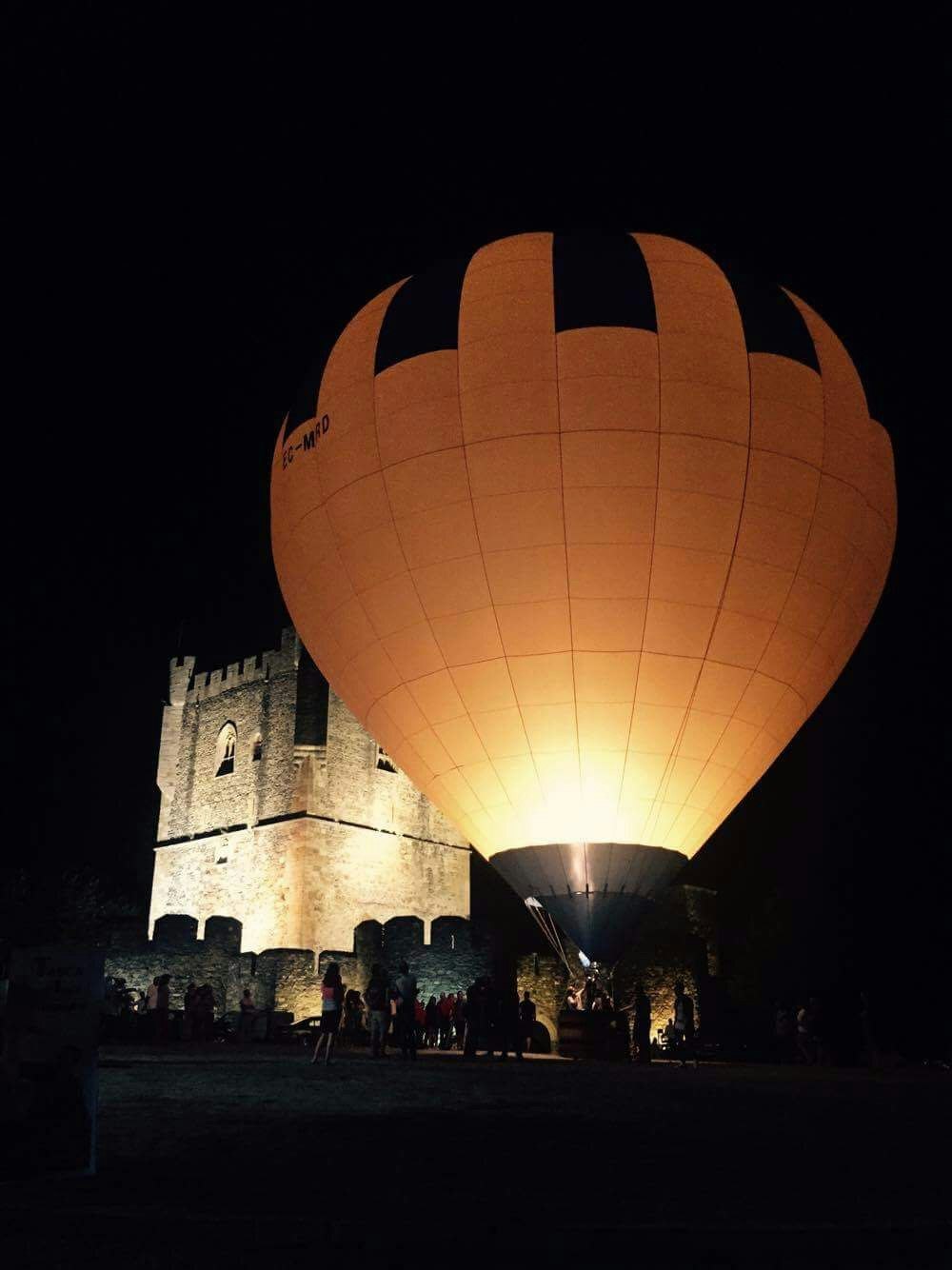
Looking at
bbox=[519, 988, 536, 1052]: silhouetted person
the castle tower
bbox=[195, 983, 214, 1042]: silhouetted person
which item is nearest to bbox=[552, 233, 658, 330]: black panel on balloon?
bbox=[519, 988, 536, 1052]: silhouetted person

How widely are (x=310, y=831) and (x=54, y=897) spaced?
12076 millimetres

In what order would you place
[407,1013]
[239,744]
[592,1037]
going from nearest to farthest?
[407,1013]
[592,1037]
[239,744]

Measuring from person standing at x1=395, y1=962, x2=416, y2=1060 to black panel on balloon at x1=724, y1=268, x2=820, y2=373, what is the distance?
23.7 ft

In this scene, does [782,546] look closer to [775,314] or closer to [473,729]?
[775,314]

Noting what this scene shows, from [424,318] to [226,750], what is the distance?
80.9ft

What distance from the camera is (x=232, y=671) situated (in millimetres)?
35594

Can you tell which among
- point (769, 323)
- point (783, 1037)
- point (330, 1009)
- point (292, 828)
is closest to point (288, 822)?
point (292, 828)

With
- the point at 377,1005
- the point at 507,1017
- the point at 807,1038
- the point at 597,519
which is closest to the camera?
the point at 597,519

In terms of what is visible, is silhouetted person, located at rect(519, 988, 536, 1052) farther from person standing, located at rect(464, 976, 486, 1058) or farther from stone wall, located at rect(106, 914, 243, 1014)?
stone wall, located at rect(106, 914, 243, 1014)

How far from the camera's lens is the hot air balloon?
1162 centimetres

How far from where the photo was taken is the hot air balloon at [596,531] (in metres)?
11.6

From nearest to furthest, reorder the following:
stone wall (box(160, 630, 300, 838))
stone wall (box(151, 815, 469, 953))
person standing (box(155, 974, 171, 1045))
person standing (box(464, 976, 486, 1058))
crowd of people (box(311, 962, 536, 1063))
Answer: crowd of people (box(311, 962, 536, 1063)) → person standing (box(464, 976, 486, 1058)) → person standing (box(155, 974, 171, 1045)) → stone wall (box(151, 815, 469, 953)) → stone wall (box(160, 630, 300, 838))

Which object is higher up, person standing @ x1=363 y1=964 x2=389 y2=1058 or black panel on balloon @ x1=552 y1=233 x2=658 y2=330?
black panel on balloon @ x1=552 y1=233 x2=658 y2=330

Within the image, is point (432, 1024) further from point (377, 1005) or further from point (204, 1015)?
point (377, 1005)
